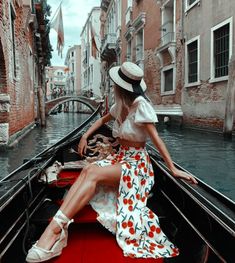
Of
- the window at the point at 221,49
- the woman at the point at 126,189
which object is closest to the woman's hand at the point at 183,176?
the woman at the point at 126,189

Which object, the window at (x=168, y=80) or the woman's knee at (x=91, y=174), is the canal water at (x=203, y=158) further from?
the window at (x=168, y=80)

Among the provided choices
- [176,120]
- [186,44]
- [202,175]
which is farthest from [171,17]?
[202,175]

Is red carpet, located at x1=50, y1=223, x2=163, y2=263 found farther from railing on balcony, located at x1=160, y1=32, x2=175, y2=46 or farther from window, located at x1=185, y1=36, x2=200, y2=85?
railing on balcony, located at x1=160, y1=32, x2=175, y2=46

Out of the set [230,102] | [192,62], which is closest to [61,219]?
[230,102]

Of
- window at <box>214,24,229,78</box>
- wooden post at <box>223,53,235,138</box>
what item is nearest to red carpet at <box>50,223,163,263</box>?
wooden post at <box>223,53,235,138</box>

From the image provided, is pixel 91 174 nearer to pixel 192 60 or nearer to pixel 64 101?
pixel 192 60

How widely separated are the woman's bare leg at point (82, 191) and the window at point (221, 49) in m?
5.86

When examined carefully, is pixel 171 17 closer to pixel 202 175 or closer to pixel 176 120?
pixel 176 120

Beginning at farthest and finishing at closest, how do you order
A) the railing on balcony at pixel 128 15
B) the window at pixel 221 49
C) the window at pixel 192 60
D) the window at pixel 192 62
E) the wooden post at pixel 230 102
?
the railing on balcony at pixel 128 15
the window at pixel 192 62
the window at pixel 192 60
the window at pixel 221 49
the wooden post at pixel 230 102

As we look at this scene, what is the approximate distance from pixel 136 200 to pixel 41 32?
37.0 ft

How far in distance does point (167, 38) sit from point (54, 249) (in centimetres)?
1017

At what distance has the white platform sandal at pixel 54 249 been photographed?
4.06ft

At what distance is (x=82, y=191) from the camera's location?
1.41 m

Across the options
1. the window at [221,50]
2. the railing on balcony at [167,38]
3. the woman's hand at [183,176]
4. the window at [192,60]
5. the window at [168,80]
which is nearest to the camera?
the woman's hand at [183,176]
